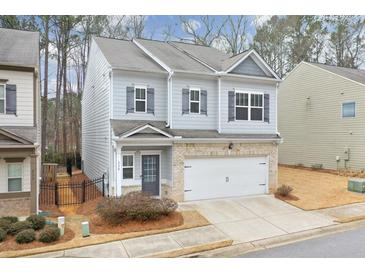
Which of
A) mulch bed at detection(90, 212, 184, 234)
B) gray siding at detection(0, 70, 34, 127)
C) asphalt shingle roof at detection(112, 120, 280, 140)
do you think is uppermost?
gray siding at detection(0, 70, 34, 127)

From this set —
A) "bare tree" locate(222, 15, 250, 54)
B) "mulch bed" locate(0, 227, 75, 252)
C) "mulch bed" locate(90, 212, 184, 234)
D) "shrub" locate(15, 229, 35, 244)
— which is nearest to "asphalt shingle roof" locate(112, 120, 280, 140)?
"mulch bed" locate(90, 212, 184, 234)

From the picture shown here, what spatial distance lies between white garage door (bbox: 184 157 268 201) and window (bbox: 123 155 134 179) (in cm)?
240

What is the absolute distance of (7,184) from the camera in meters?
10.3

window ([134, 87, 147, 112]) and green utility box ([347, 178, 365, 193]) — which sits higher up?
window ([134, 87, 147, 112])

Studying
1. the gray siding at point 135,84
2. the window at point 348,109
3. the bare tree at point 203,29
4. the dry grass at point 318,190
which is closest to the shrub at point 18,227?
the gray siding at point 135,84

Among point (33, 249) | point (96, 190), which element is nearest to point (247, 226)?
point (33, 249)

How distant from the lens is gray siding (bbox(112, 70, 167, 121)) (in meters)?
12.2

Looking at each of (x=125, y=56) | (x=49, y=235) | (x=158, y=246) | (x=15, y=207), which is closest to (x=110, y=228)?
(x=49, y=235)

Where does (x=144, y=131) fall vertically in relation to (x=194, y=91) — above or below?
below

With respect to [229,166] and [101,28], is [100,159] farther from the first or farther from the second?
[101,28]

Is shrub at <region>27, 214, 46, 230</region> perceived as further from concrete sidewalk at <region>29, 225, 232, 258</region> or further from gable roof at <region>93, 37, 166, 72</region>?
gable roof at <region>93, 37, 166, 72</region>

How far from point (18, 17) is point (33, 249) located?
21.7m

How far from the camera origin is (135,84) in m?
12.6

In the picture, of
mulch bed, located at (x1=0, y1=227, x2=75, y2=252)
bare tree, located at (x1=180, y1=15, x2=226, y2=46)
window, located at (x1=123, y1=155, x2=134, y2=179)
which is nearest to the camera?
mulch bed, located at (x1=0, y1=227, x2=75, y2=252)
